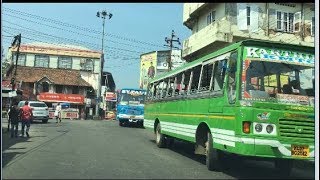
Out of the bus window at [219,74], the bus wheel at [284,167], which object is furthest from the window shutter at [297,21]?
the bus wheel at [284,167]

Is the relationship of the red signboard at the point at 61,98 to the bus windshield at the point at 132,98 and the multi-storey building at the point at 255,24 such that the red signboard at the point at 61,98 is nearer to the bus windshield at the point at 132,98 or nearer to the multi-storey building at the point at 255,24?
the bus windshield at the point at 132,98

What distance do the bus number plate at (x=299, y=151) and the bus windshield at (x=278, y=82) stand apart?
3.15ft

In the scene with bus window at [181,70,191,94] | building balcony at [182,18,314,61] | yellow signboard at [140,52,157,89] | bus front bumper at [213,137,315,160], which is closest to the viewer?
bus front bumper at [213,137,315,160]

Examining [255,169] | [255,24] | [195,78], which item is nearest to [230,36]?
[255,24]

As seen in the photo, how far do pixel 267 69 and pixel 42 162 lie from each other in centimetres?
624

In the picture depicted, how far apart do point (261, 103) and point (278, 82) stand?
880 millimetres

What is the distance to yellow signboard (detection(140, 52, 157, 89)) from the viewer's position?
8039cm

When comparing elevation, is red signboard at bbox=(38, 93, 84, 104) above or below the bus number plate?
above

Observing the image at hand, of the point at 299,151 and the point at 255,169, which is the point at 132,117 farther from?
the point at 299,151

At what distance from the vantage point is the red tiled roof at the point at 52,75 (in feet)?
216

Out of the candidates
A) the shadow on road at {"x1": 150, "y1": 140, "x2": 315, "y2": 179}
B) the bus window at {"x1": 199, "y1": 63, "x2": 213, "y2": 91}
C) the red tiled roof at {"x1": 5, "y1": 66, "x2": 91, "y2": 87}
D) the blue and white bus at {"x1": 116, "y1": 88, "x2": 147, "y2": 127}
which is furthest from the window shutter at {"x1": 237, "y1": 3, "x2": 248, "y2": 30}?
the red tiled roof at {"x1": 5, "y1": 66, "x2": 91, "y2": 87}

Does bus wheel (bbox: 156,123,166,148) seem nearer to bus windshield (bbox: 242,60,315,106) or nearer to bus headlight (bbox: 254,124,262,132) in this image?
bus windshield (bbox: 242,60,315,106)

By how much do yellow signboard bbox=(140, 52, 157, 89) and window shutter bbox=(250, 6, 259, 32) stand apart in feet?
159

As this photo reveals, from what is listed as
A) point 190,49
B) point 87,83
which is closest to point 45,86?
point 87,83
